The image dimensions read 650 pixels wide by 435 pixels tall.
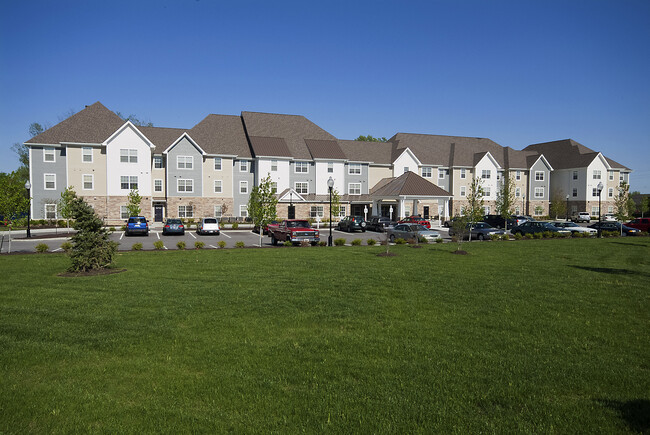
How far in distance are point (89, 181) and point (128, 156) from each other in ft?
15.5

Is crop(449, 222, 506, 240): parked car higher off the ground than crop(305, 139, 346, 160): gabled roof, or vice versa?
crop(305, 139, 346, 160): gabled roof

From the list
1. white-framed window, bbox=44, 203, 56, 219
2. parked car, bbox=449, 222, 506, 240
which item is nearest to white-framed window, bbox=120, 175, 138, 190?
white-framed window, bbox=44, 203, 56, 219

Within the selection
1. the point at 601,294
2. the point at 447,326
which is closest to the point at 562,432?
the point at 447,326

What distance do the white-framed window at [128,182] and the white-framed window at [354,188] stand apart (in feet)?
83.8

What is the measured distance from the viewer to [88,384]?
19.0 feet

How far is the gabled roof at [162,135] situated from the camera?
50.5 metres

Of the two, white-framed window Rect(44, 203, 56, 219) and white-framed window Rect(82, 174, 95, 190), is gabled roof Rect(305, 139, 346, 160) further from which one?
white-framed window Rect(44, 203, 56, 219)

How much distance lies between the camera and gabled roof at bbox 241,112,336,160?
54.3 metres

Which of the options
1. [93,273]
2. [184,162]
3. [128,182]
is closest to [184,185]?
[184,162]

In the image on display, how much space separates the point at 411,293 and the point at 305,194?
141ft

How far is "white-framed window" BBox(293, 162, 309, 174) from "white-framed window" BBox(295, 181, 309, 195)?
4.51ft

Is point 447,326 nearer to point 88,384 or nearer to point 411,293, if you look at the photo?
point 411,293

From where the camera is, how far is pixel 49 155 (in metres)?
44.9

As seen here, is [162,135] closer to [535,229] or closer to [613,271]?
[535,229]
